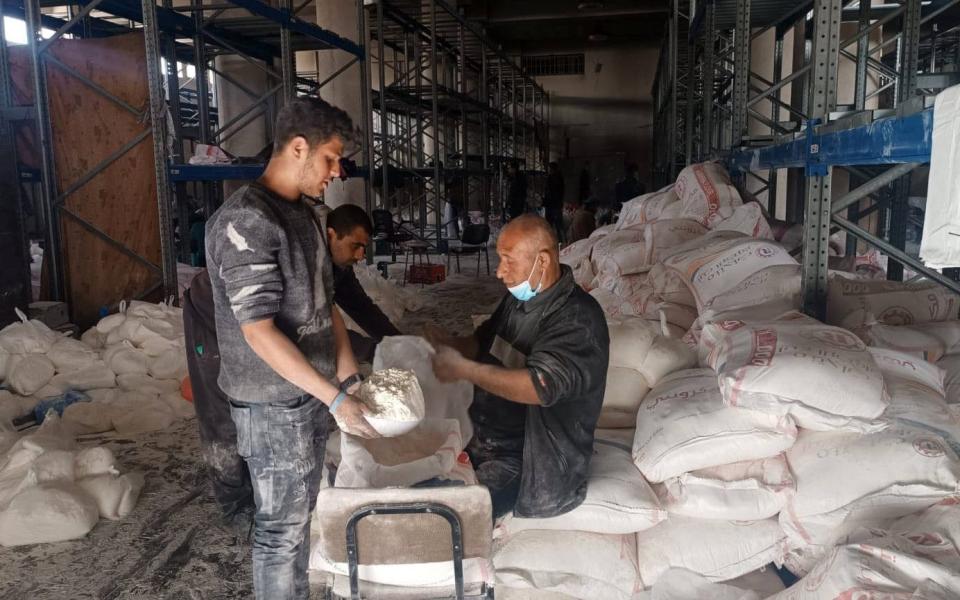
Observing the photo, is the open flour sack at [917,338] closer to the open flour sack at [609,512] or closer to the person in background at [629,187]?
the open flour sack at [609,512]

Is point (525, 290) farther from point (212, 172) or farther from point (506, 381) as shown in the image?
A: point (212, 172)

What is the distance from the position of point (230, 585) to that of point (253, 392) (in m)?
1.02

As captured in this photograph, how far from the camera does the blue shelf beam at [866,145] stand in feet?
6.29

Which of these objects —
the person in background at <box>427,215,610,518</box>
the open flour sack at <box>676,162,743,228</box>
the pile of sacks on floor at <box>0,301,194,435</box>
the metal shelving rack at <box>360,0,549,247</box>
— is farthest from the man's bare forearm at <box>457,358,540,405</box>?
the metal shelving rack at <box>360,0,549,247</box>

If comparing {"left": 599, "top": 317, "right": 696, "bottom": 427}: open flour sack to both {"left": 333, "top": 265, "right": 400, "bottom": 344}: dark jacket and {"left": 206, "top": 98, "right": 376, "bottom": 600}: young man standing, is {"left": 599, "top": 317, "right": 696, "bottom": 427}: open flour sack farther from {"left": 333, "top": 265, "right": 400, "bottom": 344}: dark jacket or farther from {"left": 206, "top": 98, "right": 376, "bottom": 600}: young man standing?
{"left": 206, "top": 98, "right": 376, "bottom": 600}: young man standing

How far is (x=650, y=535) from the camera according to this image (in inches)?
99.4

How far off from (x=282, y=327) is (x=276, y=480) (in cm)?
44

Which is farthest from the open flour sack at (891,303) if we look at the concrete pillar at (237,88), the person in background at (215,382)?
the concrete pillar at (237,88)

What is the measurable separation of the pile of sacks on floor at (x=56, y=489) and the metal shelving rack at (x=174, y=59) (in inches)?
114

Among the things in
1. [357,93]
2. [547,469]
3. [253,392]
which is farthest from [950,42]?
[253,392]

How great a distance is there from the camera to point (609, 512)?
2.41 meters

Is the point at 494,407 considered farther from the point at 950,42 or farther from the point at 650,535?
the point at 950,42

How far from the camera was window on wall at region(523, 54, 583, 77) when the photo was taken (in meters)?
23.6

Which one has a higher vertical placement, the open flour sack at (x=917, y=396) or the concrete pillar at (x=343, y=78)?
the concrete pillar at (x=343, y=78)
